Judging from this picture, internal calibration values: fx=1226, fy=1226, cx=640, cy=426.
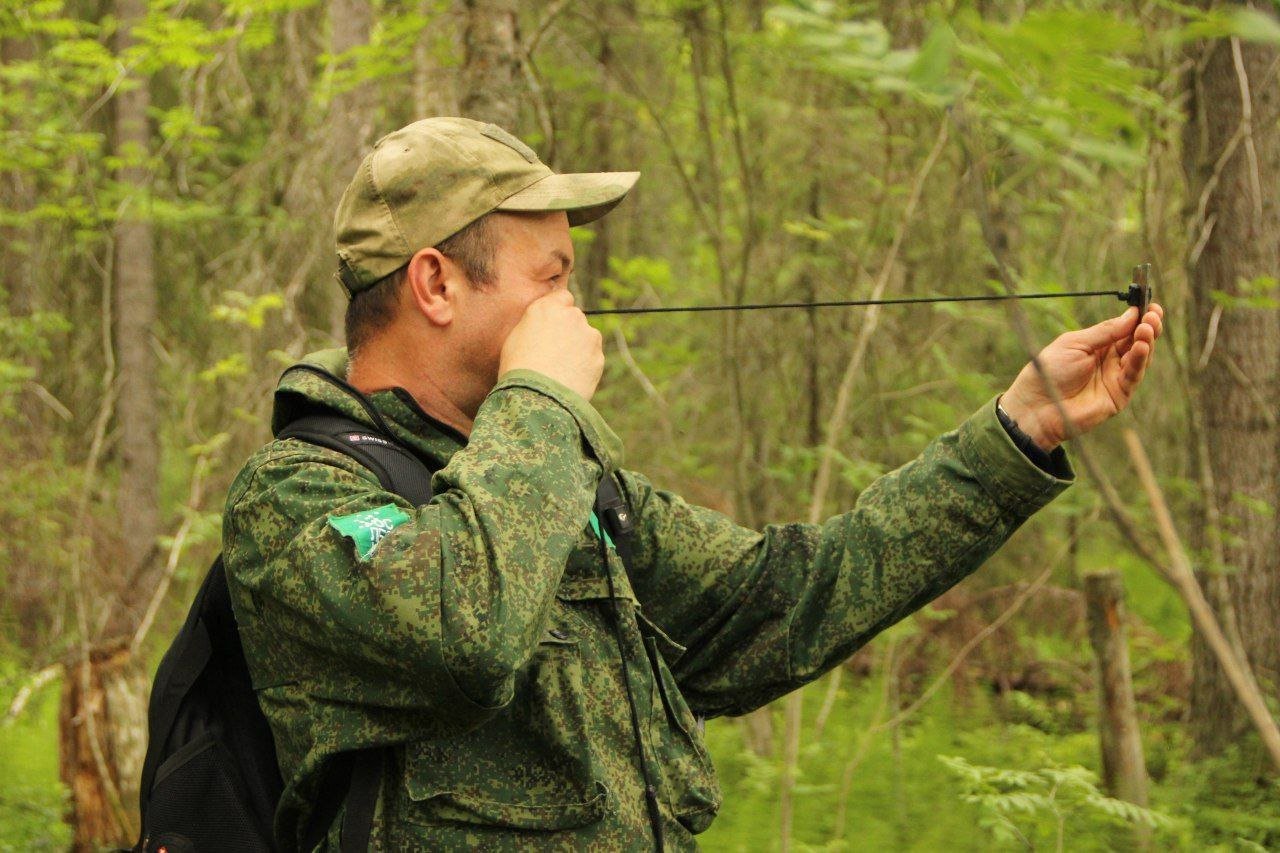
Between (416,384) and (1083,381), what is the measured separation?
118cm

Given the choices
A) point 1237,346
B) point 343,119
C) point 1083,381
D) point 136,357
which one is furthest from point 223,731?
point 136,357

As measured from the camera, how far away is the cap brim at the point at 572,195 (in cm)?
210

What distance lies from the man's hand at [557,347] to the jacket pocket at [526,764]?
42 centimetres

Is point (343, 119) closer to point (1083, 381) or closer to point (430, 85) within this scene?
point (430, 85)

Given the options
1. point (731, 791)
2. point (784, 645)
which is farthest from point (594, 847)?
point (731, 791)

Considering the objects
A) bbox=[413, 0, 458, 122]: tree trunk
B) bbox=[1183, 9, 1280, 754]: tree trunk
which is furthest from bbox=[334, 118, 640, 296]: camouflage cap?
bbox=[1183, 9, 1280, 754]: tree trunk

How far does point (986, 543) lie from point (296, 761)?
1.27m

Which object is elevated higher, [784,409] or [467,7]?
[467,7]

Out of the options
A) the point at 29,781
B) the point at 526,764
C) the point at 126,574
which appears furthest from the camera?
the point at 126,574

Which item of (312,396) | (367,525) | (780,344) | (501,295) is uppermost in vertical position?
(501,295)

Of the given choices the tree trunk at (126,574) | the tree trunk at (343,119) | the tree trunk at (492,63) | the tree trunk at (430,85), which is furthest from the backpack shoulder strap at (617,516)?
the tree trunk at (126,574)

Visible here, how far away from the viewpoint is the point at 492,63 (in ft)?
12.4

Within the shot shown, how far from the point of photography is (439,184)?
2061mm

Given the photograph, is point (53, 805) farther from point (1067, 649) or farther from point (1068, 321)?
point (1067, 649)
